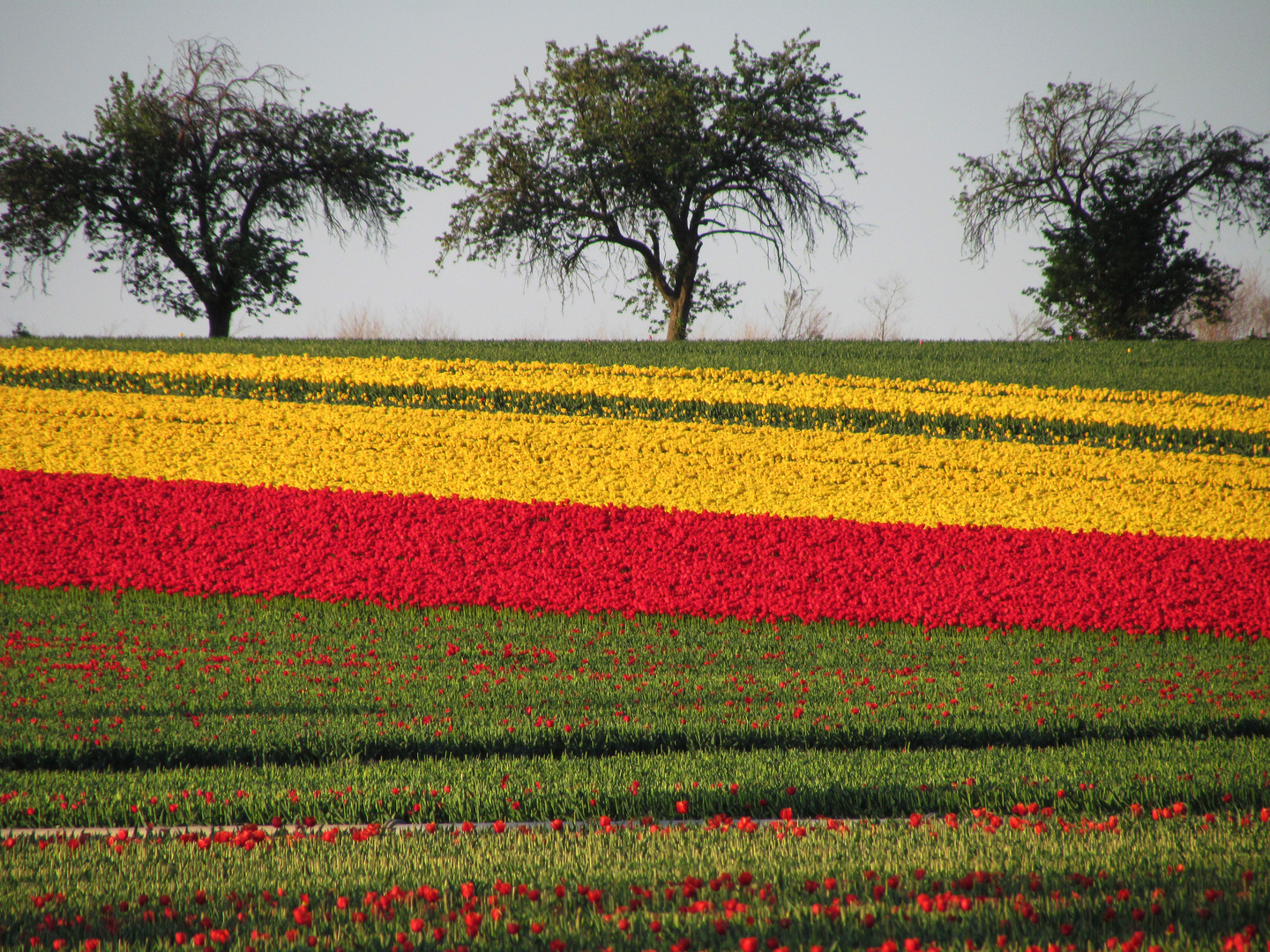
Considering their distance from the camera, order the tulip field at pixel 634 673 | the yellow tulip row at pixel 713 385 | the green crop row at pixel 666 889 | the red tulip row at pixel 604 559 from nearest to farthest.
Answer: the green crop row at pixel 666 889
the tulip field at pixel 634 673
the red tulip row at pixel 604 559
the yellow tulip row at pixel 713 385

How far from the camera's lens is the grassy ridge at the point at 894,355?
24.0 meters

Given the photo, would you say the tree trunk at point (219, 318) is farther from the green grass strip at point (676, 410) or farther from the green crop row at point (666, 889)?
the green crop row at point (666, 889)

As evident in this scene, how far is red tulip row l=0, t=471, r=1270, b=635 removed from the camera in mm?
11102

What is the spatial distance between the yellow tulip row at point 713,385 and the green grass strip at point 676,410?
209 millimetres

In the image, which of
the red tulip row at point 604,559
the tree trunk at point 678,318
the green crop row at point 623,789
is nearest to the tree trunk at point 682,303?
the tree trunk at point 678,318

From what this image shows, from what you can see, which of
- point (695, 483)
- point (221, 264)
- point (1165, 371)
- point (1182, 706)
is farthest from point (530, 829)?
point (221, 264)

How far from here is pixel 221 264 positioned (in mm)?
35812

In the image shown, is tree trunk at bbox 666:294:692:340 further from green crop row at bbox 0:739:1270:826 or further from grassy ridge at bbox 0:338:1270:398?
green crop row at bbox 0:739:1270:826

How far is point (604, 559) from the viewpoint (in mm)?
12422

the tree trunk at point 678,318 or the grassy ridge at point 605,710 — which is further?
the tree trunk at point 678,318

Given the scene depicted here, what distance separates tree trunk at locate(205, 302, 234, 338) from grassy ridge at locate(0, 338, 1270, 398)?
31.8 feet

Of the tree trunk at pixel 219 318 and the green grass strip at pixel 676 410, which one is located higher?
the tree trunk at pixel 219 318

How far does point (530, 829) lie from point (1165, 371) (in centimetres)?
2567

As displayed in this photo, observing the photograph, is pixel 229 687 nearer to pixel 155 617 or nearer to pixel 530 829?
pixel 155 617
